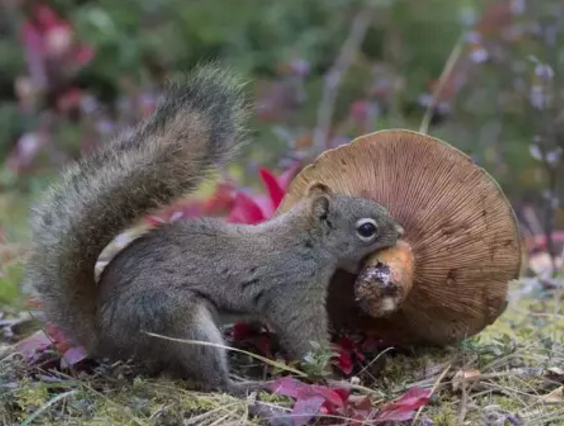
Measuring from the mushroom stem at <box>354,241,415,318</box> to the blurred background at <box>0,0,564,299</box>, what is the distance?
2309mm

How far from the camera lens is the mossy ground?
2027 millimetres

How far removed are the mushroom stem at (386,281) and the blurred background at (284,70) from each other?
7.58 feet

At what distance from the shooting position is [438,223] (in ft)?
7.52

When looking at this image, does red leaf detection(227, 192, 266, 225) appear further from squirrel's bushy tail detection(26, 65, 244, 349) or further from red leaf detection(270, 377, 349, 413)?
red leaf detection(270, 377, 349, 413)

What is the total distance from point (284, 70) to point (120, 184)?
3.63m

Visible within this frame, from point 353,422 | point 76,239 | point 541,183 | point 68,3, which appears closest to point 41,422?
point 76,239

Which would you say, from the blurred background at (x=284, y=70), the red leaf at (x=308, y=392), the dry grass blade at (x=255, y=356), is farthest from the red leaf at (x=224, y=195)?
the blurred background at (x=284, y=70)

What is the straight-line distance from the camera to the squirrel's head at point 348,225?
7.44 ft

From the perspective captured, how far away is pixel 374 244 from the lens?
228 centimetres

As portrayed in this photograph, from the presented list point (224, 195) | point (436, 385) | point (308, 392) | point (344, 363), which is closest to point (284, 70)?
point (224, 195)

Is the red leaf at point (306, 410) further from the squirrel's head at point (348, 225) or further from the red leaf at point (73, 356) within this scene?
the red leaf at point (73, 356)

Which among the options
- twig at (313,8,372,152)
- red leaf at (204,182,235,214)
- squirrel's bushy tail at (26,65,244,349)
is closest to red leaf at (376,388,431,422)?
squirrel's bushy tail at (26,65,244,349)

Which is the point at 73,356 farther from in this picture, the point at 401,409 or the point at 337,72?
the point at 337,72

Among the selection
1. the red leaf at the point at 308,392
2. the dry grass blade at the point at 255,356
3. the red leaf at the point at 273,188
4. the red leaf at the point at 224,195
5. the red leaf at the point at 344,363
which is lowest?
the red leaf at the point at 344,363
